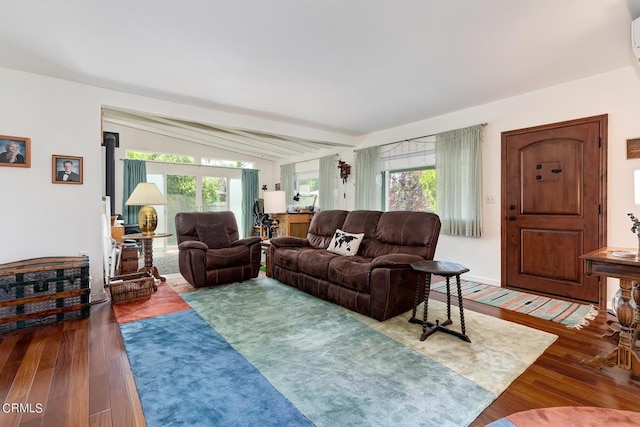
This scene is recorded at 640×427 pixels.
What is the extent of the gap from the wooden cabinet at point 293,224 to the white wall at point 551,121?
8.23 feet

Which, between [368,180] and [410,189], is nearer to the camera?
[410,189]

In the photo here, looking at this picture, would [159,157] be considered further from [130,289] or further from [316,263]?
[316,263]

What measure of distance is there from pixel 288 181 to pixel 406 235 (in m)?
5.09

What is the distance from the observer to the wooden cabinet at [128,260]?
402 centimetres

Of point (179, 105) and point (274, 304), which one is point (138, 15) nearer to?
point (179, 105)

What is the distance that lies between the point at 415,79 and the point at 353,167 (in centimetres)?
277

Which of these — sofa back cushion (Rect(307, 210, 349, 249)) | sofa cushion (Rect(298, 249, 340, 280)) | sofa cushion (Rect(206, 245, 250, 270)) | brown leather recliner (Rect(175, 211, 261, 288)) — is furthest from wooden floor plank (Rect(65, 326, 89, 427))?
sofa back cushion (Rect(307, 210, 349, 249))

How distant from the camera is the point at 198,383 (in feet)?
5.87

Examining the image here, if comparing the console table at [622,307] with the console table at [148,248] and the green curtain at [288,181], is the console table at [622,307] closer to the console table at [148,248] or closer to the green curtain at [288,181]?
the console table at [148,248]

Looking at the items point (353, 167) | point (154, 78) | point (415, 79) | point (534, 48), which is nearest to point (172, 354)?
point (154, 78)

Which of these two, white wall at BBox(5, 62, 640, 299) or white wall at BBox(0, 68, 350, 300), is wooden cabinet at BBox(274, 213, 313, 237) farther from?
white wall at BBox(0, 68, 350, 300)

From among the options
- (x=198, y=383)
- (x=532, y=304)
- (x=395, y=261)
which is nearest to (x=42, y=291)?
(x=198, y=383)

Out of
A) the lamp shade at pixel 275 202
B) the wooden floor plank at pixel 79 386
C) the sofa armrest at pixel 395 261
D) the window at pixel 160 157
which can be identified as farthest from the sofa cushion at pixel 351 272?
the window at pixel 160 157

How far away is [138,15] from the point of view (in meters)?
2.06
